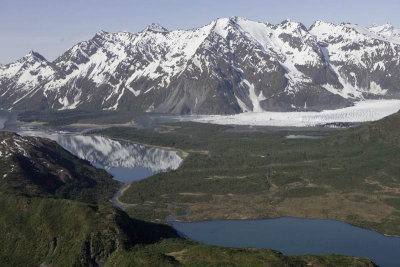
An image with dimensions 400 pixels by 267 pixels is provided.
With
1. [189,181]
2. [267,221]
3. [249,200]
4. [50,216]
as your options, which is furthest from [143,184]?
[50,216]

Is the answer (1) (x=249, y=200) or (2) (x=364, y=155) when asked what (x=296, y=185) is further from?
(2) (x=364, y=155)

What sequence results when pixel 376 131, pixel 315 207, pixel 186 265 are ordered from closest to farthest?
pixel 186 265 < pixel 315 207 < pixel 376 131

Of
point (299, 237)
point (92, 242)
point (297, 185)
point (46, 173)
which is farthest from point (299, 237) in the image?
point (46, 173)

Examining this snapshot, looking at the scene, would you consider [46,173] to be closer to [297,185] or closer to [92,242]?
[92,242]

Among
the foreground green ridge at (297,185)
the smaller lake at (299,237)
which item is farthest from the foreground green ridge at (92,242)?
the foreground green ridge at (297,185)

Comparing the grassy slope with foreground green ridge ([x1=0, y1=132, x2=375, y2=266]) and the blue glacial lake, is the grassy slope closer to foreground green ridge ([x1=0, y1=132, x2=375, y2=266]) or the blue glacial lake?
foreground green ridge ([x1=0, y1=132, x2=375, y2=266])
